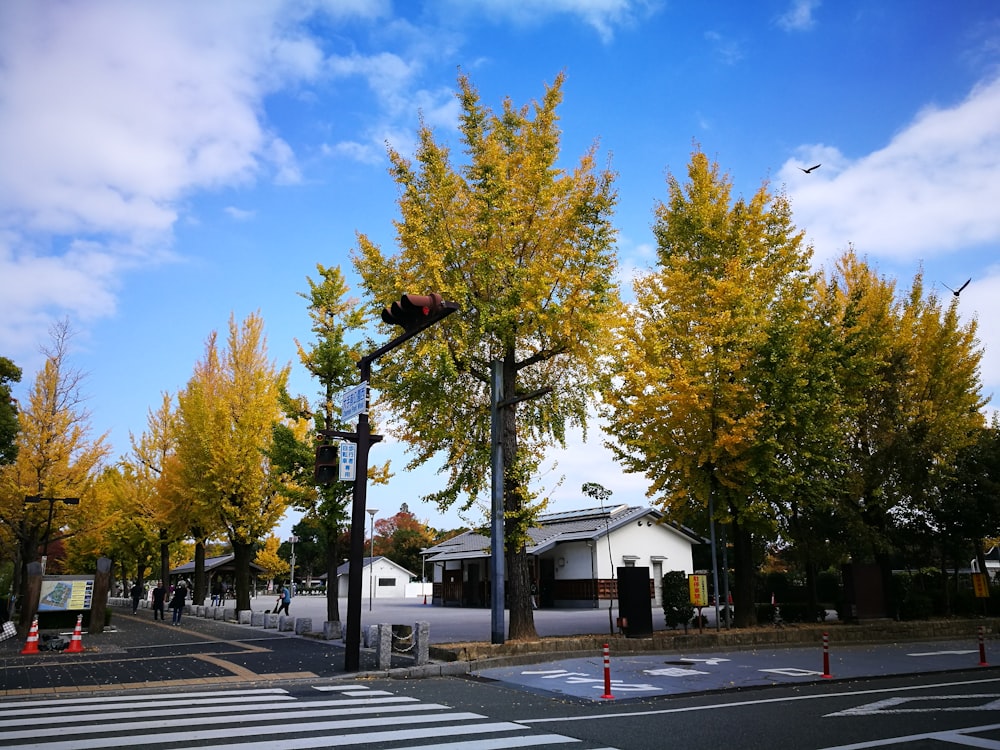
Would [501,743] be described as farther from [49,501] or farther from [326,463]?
[49,501]

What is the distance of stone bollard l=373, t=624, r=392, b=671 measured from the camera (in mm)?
13672

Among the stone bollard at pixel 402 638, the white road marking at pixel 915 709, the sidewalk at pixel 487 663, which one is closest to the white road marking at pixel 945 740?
the white road marking at pixel 915 709

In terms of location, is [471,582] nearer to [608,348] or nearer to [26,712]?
[608,348]

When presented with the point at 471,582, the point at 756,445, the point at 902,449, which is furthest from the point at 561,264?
the point at 471,582

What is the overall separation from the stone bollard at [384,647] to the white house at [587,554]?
20.2 metres

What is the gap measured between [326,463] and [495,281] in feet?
19.8

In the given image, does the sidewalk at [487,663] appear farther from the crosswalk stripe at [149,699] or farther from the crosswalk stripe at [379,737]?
the crosswalk stripe at [379,737]

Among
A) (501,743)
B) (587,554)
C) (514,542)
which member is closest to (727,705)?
(501,743)

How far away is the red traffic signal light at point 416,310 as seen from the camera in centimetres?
1228

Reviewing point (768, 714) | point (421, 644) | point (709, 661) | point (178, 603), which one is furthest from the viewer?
point (178, 603)

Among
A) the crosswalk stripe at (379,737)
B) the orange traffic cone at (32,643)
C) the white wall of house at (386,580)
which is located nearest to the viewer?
the crosswalk stripe at (379,737)

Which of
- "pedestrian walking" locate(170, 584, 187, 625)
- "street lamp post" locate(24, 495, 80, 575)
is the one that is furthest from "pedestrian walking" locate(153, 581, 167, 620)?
"street lamp post" locate(24, 495, 80, 575)

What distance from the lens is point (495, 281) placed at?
1653 centimetres

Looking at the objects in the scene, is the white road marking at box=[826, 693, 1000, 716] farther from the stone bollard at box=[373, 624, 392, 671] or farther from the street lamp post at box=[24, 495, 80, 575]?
the street lamp post at box=[24, 495, 80, 575]
